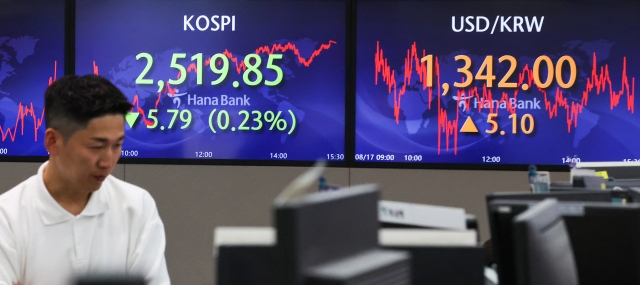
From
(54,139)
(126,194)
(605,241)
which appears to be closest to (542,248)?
(605,241)

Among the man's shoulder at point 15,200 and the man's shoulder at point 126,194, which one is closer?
the man's shoulder at point 15,200

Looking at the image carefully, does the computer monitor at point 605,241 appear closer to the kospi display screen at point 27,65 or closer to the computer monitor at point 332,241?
the computer monitor at point 332,241

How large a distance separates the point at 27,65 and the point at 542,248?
3787 mm

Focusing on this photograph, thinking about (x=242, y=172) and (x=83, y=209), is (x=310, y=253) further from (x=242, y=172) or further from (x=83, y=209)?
(x=242, y=172)

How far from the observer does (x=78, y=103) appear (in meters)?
1.91

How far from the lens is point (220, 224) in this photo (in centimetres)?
451

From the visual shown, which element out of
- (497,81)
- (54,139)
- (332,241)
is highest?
(497,81)

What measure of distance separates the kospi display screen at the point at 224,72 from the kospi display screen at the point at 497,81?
22 cm

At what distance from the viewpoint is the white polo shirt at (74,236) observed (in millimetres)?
1862

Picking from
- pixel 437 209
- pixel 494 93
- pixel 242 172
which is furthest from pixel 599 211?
pixel 242 172

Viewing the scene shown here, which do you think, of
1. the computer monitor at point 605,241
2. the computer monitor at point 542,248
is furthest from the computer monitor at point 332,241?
the computer monitor at point 605,241

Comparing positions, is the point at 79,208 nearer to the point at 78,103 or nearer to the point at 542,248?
the point at 78,103

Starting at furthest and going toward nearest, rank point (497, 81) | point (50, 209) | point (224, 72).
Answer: point (224, 72) → point (497, 81) → point (50, 209)

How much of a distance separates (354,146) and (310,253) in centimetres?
350
